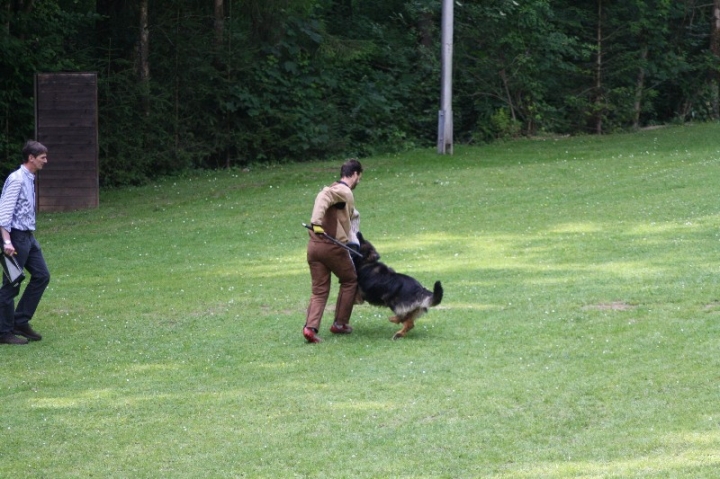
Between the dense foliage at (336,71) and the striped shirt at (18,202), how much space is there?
590 inches

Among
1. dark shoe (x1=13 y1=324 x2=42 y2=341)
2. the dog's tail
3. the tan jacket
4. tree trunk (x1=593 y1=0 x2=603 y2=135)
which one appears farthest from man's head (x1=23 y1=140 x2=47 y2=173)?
tree trunk (x1=593 y1=0 x2=603 y2=135)

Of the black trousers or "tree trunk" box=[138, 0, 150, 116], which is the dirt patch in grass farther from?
"tree trunk" box=[138, 0, 150, 116]

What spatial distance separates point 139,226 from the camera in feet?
67.4

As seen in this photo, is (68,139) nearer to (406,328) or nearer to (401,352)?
(406,328)

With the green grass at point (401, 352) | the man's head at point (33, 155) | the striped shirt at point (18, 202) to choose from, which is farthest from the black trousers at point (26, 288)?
the man's head at point (33, 155)

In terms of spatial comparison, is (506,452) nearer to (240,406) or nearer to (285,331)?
(240,406)

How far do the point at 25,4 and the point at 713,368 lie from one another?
21.2 meters

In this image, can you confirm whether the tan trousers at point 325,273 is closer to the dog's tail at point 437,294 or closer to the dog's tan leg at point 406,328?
the dog's tan leg at point 406,328

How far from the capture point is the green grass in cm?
743

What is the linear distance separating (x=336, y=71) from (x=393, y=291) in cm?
2312

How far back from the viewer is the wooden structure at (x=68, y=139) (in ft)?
77.2

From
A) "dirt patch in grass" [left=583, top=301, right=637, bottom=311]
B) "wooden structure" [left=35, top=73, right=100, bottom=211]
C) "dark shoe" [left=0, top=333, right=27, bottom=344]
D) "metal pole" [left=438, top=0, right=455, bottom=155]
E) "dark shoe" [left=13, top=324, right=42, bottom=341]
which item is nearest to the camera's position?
"dark shoe" [left=0, top=333, right=27, bottom=344]

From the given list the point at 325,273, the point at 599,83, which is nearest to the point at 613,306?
the point at 325,273

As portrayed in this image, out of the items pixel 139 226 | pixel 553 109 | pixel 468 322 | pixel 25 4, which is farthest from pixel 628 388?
pixel 553 109
